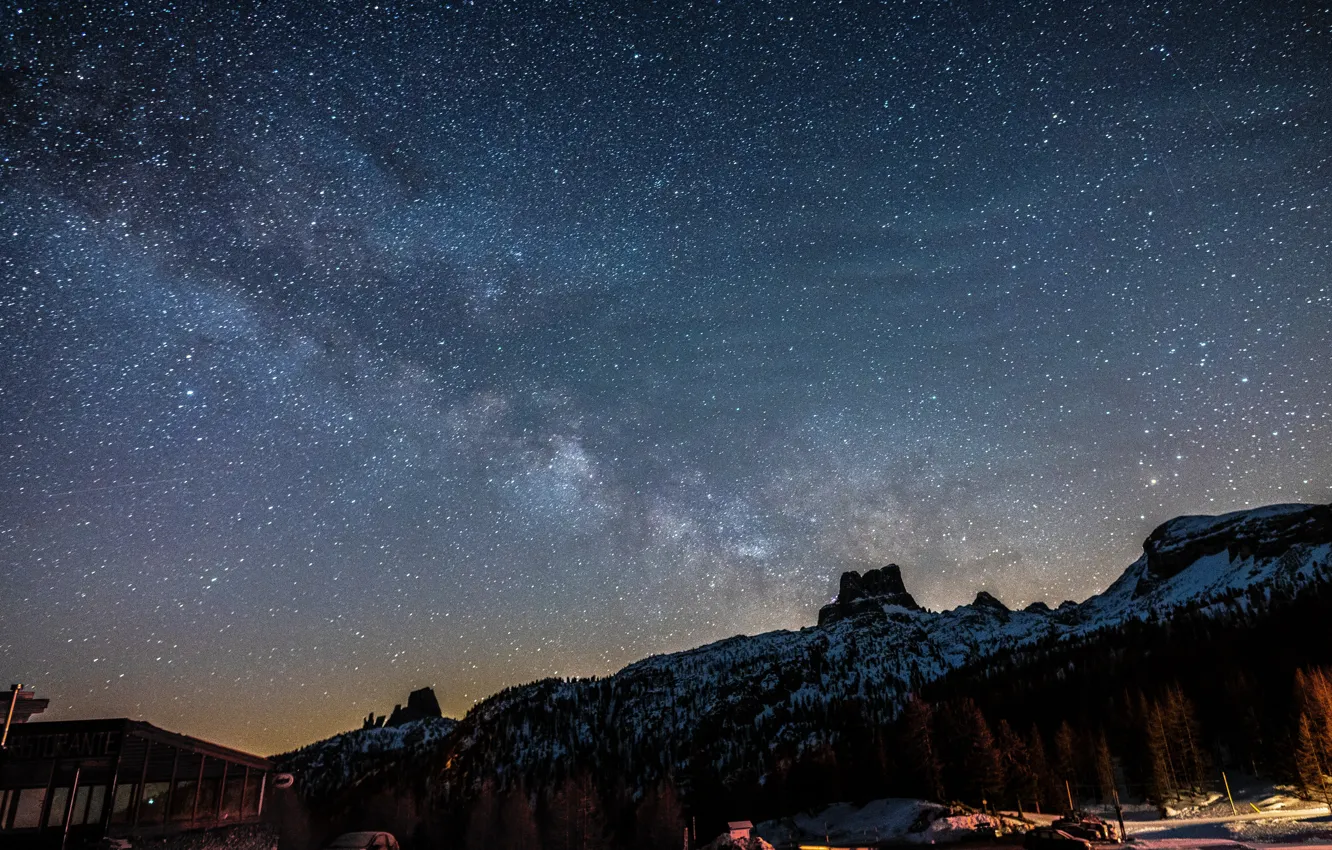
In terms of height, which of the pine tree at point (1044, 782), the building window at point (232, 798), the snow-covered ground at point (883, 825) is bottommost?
the snow-covered ground at point (883, 825)

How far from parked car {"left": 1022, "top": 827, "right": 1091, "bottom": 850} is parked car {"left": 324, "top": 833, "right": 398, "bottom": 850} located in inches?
1443

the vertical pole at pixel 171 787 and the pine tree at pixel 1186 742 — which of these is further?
the pine tree at pixel 1186 742

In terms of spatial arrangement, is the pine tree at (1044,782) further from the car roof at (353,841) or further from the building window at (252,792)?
the building window at (252,792)

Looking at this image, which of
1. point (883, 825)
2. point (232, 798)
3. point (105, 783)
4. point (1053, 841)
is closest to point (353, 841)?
point (232, 798)

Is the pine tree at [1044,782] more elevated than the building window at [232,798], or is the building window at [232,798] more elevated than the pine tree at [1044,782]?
the building window at [232,798]

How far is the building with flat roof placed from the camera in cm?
2845

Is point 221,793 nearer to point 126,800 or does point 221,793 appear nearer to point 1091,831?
point 126,800

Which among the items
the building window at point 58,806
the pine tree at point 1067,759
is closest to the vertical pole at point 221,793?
the building window at point 58,806

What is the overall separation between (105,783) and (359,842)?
14576mm

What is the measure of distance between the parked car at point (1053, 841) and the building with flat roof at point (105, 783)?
136ft

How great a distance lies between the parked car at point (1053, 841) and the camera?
119ft

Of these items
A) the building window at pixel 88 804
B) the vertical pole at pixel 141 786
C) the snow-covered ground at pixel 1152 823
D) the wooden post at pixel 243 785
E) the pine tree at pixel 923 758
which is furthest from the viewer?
the pine tree at pixel 923 758

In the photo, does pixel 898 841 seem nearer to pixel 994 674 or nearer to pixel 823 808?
pixel 823 808

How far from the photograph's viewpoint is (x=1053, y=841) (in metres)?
37.6
